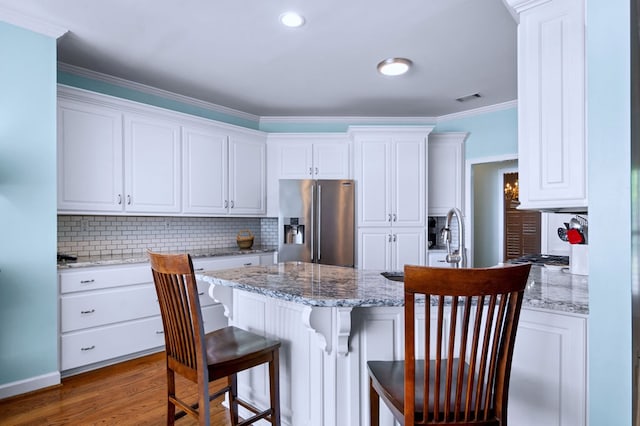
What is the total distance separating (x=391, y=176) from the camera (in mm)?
4289

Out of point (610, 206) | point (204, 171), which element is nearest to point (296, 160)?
point (204, 171)

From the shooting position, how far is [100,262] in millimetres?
2904

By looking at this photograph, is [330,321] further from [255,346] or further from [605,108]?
[605,108]

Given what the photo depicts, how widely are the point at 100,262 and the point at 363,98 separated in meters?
2.98

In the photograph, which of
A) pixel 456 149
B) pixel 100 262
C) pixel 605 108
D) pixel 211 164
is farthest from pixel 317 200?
pixel 605 108

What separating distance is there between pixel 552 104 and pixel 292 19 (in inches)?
65.0

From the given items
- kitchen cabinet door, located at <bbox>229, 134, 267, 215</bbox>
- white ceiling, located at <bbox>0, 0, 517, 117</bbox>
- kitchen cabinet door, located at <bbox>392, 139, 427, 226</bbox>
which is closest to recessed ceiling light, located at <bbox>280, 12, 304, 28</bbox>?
white ceiling, located at <bbox>0, 0, 517, 117</bbox>

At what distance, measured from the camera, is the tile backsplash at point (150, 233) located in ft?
10.7

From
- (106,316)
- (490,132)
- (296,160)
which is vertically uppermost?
(490,132)

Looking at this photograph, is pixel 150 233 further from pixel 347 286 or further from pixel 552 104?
pixel 552 104

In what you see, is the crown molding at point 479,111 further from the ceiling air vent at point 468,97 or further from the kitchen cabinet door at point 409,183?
the kitchen cabinet door at point 409,183

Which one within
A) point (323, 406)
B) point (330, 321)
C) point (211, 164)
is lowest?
point (323, 406)

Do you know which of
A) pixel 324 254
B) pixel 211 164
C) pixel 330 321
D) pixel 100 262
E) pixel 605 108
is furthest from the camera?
pixel 324 254

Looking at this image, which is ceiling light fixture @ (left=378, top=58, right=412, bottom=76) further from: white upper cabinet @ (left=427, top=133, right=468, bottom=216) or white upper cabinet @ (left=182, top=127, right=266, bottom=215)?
white upper cabinet @ (left=182, top=127, right=266, bottom=215)
